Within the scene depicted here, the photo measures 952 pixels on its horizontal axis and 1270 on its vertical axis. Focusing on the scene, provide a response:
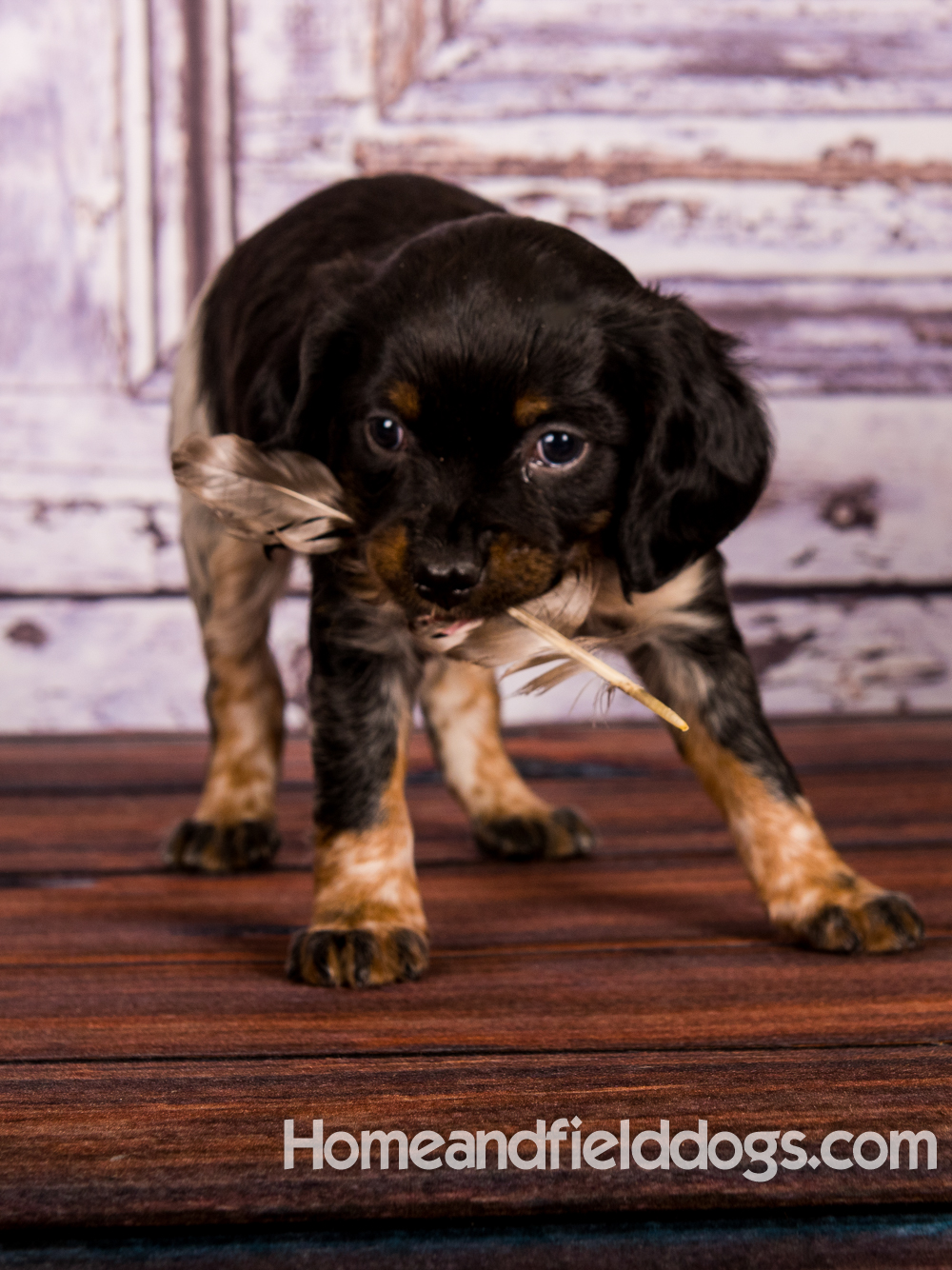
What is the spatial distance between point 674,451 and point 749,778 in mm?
543

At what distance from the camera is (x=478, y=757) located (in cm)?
323

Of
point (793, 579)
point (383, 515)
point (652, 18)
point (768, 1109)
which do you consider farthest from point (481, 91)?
point (768, 1109)

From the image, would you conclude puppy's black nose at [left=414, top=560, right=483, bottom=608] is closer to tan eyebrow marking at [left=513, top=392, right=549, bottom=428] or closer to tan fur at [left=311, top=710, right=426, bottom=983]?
tan eyebrow marking at [left=513, top=392, right=549, bottom=428]

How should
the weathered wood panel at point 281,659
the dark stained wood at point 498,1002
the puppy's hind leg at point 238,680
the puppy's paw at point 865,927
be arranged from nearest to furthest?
the dark stained wood at point 498,1002 → the puppy's paw at point 865,927 → the puppy's hind leg at point 238,680 → the weathered wood panel at point 281,659

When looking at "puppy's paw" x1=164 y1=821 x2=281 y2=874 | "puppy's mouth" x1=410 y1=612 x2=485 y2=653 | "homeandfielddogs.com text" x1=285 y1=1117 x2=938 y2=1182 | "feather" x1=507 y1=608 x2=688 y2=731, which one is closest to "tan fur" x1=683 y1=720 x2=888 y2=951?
"feather" x1=507 y1=608 x2=688 y2=731

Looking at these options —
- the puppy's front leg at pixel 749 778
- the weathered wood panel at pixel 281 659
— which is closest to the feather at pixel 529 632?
the puppy's front leg at pixel 749 778

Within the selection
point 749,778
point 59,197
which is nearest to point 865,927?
point 749,778

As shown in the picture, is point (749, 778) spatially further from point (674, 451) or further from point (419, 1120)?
point (419, 1120)

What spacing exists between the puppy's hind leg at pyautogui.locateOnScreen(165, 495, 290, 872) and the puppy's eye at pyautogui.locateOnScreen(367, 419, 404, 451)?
84 cm

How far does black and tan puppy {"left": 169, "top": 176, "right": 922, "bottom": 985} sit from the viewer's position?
2176 mm

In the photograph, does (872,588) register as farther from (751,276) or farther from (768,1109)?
(768,1109)

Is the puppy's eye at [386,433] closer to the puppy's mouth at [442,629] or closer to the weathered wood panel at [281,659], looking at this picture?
the puppy's mouth at [442,629]

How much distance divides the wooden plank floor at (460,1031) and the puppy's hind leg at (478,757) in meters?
0.10

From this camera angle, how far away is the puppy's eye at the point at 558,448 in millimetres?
2240
